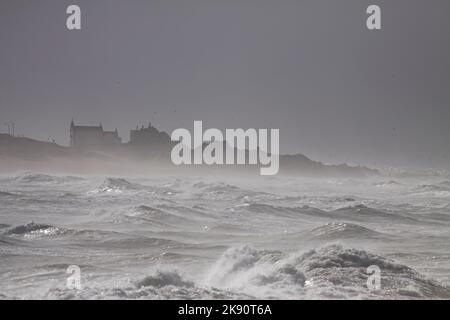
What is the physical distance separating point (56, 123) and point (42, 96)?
0.34m

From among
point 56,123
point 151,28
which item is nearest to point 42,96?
point 56,123

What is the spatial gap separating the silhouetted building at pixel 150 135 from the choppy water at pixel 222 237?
0.50 m

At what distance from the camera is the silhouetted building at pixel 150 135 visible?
618 cm

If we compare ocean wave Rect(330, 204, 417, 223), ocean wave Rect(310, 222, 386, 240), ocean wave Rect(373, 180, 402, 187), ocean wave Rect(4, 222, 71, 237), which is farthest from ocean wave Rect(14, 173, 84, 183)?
ocean wave Rect(373, 180, 402, 187)

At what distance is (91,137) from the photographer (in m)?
6.38

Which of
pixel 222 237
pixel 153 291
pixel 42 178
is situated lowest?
pixel 153 291

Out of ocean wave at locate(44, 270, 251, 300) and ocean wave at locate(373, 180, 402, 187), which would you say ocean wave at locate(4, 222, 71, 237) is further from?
ocean wave at locate(373, 180, 402, 187)

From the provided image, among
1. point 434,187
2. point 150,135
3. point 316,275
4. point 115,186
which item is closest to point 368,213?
point 434,187

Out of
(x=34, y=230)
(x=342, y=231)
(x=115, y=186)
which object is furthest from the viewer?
(x=115, y=186)

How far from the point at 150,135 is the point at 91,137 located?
0.73 meters

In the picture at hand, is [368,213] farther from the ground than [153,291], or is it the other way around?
[368,213]

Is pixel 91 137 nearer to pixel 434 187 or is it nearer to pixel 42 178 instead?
pixel 42 178

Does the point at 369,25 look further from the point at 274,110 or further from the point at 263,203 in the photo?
the point at 263,203

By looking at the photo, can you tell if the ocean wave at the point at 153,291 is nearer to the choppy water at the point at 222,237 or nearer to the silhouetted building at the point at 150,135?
the choppy water at the point at 222,237
